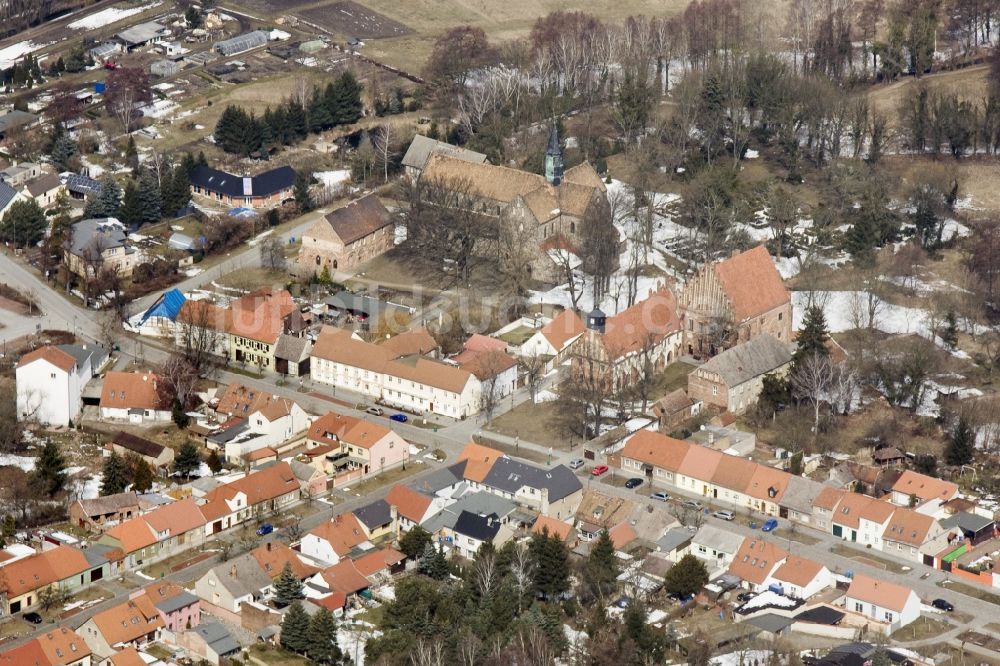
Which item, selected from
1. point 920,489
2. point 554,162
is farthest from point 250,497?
point 554,162

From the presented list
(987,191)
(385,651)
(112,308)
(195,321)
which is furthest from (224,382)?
(987,191)

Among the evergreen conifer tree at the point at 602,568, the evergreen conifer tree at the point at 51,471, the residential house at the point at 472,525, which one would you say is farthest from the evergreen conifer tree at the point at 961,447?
the evergreen conifer tree at the point at 51,471

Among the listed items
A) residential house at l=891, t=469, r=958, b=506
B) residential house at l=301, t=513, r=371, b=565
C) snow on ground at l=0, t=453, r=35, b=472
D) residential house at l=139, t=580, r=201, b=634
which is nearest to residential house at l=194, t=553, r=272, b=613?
residential house at l=139, t=580, r=201, b=634

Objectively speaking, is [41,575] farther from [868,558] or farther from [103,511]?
[868,558]

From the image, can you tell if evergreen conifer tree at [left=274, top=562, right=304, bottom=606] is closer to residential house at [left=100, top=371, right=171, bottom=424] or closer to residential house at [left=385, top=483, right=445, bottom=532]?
residential house at [left=385, top=483, right=445, bottom=532]

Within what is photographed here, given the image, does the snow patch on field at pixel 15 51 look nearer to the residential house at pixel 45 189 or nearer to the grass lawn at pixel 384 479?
the residential house at pixel 45 189
